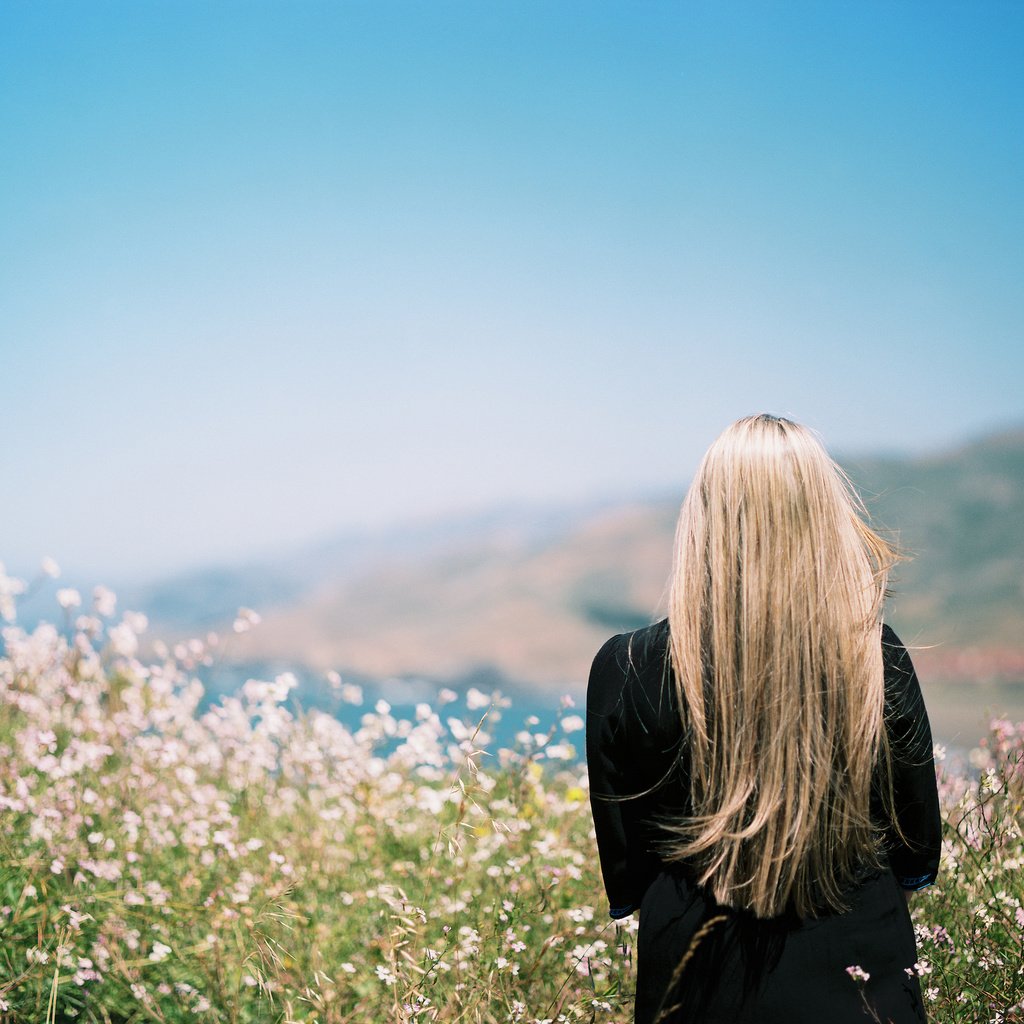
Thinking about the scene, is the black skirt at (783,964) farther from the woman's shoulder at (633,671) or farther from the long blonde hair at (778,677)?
the woman's shoulder at (633,671)

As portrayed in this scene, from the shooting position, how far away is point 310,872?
423 cm

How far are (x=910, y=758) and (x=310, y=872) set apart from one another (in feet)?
9.67


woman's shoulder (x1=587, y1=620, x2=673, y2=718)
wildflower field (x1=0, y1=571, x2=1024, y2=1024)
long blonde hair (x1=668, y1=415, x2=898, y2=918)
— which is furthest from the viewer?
wildflower field (x1=0, y1=571, x2=1024, y2=1024)

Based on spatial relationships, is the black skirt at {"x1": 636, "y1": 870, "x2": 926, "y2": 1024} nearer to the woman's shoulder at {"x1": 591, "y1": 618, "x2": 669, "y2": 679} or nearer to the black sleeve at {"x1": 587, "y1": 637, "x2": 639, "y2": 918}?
the black sleeve at {"x1": 587, "y1": 637, "x2": 639, "y2": 918}

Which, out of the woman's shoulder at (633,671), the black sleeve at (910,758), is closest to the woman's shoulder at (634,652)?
the woman's shoulder at (633,671)

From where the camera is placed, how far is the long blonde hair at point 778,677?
2.13 meters

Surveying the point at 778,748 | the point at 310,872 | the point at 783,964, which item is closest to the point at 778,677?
the point at 778,748

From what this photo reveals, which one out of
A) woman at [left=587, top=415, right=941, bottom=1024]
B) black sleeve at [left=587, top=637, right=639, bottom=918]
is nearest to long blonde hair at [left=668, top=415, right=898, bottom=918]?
woman at [left=587, top=415, right=941, bottom=1024]

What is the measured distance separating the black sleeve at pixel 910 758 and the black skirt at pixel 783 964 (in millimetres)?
119

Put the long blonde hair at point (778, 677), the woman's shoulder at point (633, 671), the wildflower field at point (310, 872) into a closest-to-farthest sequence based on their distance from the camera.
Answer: the long blonde hair at point (778, 677) → the woman's shoulder at point (633, 671) → the wildflower field at point (310, 872)

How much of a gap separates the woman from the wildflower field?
172 millimetres

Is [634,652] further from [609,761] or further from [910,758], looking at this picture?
[910,758]

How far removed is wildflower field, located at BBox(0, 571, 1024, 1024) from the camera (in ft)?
9.34

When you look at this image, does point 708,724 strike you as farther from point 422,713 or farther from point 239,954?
point 422,713
